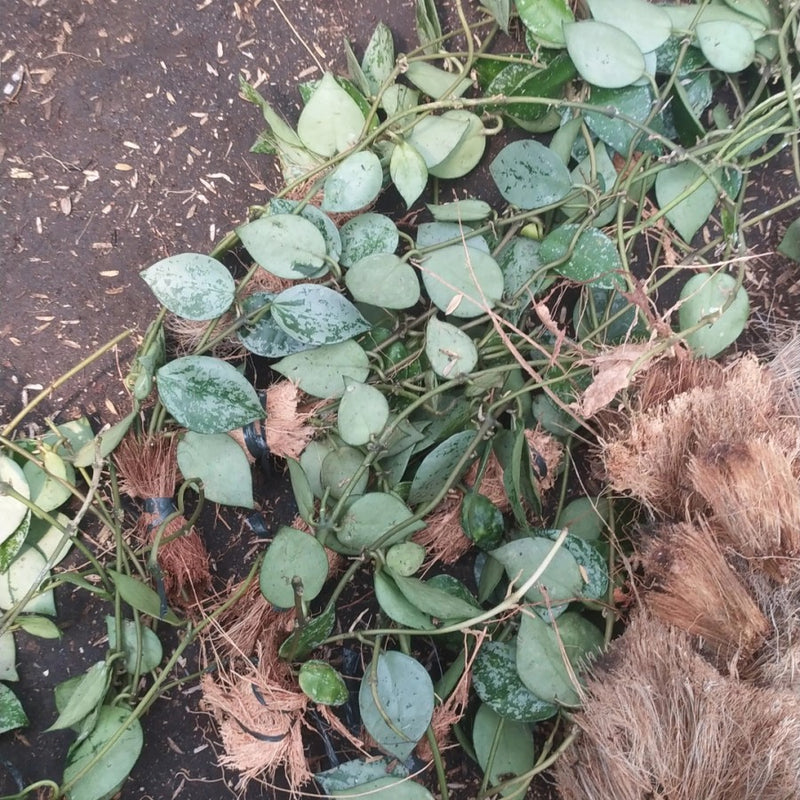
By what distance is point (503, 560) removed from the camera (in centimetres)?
73

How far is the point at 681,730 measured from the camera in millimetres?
616

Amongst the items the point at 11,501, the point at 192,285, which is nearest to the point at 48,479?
the point at 11,501

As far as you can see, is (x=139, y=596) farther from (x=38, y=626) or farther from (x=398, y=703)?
(x=398, y=703)

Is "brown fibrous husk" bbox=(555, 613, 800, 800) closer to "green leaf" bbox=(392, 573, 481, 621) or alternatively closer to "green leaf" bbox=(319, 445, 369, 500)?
"green leaf" bbox=(392, 573, 481, 621)

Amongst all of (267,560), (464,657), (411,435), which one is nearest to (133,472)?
(267,560)

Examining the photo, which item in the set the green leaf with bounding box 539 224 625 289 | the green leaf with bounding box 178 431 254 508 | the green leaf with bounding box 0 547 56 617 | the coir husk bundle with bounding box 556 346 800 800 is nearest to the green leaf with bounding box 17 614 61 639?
the green leaf with bounding box 0 547 56 617

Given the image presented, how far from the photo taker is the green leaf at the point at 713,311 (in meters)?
0.78

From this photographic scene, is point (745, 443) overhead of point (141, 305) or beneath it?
beneath

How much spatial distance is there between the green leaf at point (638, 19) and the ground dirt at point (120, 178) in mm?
290

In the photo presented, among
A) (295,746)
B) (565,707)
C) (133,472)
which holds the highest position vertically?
(133,472)

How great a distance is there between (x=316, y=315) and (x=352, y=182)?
148 mm

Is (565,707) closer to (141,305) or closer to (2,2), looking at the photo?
(141,305)

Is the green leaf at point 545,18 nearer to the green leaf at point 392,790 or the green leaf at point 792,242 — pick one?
the green leaf at point 792,242

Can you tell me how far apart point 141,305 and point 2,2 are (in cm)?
39
